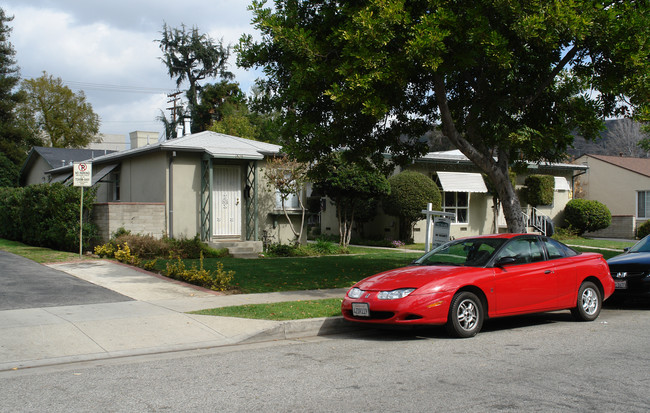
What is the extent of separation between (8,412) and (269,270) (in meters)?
9.73

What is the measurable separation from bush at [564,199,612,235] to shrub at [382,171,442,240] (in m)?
8.86

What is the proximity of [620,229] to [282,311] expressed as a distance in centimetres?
2649

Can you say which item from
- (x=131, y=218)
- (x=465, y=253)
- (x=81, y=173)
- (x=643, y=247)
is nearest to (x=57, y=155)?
(x=131, y=218)

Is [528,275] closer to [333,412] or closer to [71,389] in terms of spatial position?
[333,412]

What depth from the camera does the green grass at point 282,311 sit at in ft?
29.7

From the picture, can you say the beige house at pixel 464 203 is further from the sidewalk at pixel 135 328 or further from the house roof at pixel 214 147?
the sidewalk at pixel 135 328

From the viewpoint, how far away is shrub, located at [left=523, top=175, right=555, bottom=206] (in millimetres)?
26984

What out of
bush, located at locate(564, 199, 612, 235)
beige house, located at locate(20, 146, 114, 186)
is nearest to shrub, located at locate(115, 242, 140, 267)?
beige house, located at locate(20, 146, 114, 186)

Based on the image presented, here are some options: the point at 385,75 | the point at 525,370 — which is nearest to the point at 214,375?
the point at 525,370

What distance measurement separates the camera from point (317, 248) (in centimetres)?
1959

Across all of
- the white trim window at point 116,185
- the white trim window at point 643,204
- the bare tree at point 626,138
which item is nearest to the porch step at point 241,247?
the white trim window at point 116,185

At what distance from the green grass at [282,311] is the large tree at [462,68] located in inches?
141

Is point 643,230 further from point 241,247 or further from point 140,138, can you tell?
point 140,138

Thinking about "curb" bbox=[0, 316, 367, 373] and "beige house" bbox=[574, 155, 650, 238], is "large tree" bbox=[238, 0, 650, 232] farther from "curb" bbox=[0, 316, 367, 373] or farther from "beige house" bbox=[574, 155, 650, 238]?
"beige house" bbox=[574, 155, 650, 238]
